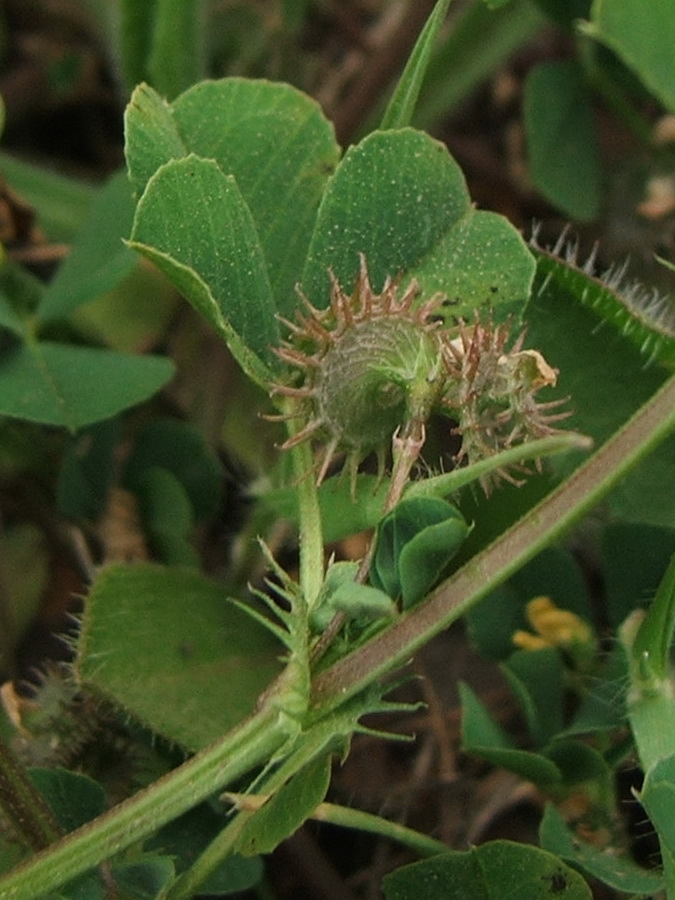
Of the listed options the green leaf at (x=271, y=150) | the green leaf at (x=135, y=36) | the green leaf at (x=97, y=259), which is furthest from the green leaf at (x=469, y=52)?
the green leaf at (x=271, y=150)

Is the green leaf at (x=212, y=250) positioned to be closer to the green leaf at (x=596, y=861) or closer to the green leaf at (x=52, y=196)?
the green leaf at (x=596, y=861)

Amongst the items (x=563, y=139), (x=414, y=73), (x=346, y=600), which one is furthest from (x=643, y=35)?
(x=563, y=139)

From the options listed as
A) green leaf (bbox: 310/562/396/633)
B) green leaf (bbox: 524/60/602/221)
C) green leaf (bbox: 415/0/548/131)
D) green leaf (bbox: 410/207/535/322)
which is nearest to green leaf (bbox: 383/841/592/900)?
green leaf (bbox: 310/562/396/633)

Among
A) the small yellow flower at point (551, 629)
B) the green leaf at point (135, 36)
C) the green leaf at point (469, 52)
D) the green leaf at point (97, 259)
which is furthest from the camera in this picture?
the green leaf at point (469, 52)

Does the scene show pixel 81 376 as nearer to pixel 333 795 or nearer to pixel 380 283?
pixel 380 283

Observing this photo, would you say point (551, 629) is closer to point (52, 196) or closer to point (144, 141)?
point (144, 141)

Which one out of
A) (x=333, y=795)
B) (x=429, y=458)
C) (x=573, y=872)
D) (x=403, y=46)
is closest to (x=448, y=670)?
(x=333, y=795)

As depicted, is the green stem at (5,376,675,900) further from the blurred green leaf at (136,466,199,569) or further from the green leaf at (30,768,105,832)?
the blurred green leaf at (136,466,199,569)
